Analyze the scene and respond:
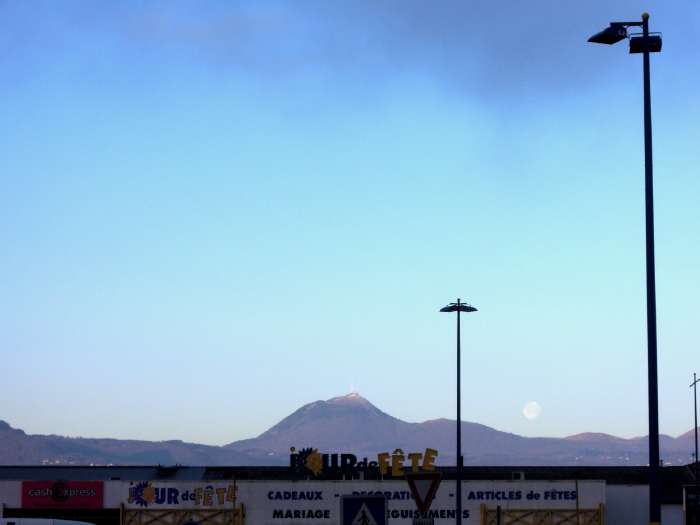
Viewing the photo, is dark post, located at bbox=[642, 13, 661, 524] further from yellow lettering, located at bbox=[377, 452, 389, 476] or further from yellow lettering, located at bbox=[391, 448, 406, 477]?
yellow lettering, located at bbox=[377, 452, 389, 476]

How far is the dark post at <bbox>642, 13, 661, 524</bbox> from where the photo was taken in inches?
999

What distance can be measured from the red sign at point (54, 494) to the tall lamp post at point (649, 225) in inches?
2092

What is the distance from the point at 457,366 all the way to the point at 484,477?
33.7m

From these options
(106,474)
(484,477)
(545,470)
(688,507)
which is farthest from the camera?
(545,470)

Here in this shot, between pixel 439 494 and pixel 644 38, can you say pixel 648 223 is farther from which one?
pixel 439 494

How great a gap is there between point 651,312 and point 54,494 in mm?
55571

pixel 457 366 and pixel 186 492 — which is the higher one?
pixel 457 366

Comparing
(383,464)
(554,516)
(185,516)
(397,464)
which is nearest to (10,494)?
(185,516)

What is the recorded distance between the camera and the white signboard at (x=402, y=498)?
7306 centimetres

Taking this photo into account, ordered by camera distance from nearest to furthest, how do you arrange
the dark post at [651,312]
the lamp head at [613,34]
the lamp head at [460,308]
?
the dark post at [651,312] < the lamp head at [613,34] < the lamp head at [460,308]

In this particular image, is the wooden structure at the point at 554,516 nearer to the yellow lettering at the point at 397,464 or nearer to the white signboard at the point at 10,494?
the yellow lettering at the point at 397,464

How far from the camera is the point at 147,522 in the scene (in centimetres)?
7281

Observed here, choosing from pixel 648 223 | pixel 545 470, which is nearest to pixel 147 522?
pixel 545 470

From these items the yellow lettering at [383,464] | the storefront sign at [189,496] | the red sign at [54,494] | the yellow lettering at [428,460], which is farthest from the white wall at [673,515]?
the red sign at [54,494]
